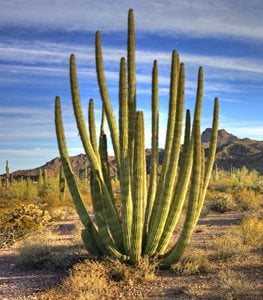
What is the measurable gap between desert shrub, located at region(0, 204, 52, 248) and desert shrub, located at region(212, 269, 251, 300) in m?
6.12

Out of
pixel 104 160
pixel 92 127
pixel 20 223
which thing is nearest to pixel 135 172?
pixel 104 160

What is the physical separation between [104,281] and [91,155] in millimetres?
2157

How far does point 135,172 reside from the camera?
7926 millimetres

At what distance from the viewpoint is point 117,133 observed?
8484mm

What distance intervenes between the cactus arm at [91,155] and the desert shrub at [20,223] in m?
4.18

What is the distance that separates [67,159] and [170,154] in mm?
1863

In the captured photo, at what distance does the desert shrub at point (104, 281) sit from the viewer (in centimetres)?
704

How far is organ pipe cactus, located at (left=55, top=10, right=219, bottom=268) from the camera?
8.01 m

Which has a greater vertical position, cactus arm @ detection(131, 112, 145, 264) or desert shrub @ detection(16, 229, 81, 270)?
cactus arm @ detection(131, 112, 145, 264)

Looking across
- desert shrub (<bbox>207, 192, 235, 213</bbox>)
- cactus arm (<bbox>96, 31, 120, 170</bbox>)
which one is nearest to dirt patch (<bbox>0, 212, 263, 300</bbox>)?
cactus arm (<bbox>96, 31, 120, 170</bbox>)

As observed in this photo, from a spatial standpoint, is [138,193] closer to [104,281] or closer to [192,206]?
[192,206]

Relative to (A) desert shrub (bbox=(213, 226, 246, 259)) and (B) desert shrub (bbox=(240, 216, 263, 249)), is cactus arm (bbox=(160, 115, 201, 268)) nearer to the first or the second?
(A) desert shrub (bbox=(213, 226, 246, 259))

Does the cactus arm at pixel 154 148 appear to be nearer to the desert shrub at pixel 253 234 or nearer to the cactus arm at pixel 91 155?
the cactus arm at pixel 91 155

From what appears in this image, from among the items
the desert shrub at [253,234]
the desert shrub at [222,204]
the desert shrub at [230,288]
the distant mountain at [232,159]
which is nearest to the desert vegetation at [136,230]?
the desert shrub at [230,288]
